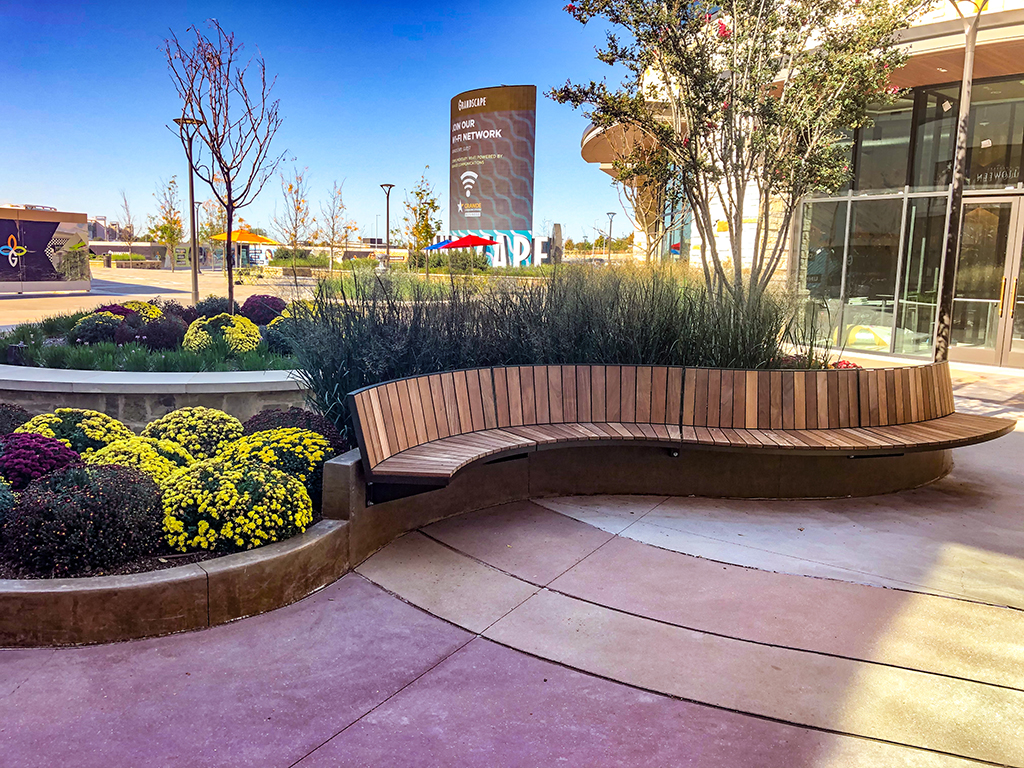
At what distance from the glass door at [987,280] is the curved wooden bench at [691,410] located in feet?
23.4

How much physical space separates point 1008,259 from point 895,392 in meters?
7.79

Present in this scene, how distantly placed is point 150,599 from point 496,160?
27282 mm

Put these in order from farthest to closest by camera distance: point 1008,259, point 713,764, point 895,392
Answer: point 1008,259 → point 895,392 → point 713,764

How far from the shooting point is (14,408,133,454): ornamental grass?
189 inches

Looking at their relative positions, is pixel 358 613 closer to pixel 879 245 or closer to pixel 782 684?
pixel 782 684

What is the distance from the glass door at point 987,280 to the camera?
1148 cm

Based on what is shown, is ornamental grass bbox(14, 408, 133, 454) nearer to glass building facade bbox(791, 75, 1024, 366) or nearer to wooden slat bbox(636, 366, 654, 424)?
wooden slat bbox(636, 366, 654, 424)

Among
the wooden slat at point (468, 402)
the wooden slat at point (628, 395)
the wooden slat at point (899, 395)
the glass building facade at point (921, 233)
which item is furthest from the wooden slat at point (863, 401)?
the glass building facade at point (921, 233)

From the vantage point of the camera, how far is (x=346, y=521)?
12.4 ft

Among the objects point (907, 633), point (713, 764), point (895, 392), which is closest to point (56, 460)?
point (713, 764)

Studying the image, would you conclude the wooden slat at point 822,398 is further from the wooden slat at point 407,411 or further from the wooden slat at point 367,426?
the wooden slat at point 367,426

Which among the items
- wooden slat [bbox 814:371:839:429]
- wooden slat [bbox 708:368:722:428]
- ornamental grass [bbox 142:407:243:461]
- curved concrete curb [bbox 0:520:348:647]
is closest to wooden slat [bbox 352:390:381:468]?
curved concrete curb [bbox 0:520:348:647]

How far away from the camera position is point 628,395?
17.5 ft

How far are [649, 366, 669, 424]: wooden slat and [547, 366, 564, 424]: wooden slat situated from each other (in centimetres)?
64
